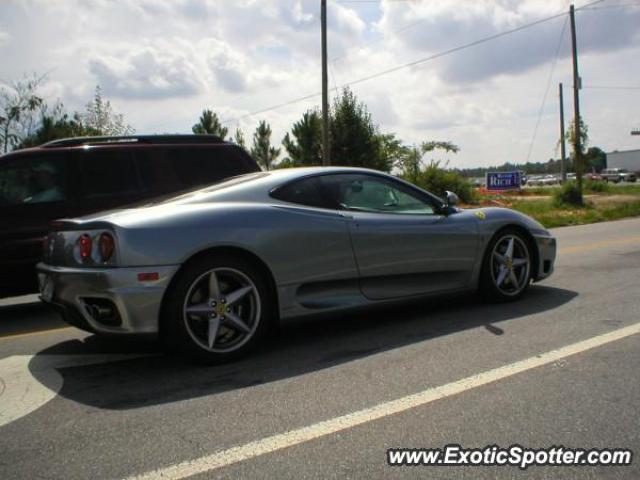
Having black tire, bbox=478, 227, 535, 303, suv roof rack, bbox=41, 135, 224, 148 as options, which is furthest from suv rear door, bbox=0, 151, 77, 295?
black tire, bbox=478, 227, 535, 303

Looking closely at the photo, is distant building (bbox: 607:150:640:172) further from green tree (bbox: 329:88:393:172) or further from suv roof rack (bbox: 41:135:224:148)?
suv roof rack (bbox: 41:135:224:148)

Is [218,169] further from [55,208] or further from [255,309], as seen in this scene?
[255,309]

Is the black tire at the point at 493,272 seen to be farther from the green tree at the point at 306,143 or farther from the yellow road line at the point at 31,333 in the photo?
the green tree at the point at 306,143

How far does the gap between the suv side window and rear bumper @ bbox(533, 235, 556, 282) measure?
162 inches

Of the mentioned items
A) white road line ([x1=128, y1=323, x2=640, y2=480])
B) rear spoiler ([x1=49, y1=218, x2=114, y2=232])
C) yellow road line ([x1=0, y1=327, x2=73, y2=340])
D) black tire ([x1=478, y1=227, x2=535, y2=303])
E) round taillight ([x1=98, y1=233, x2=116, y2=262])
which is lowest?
white road line ([x1=128, y1=323, x2=640, y2=480])

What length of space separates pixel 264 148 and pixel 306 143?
7276 millimetres

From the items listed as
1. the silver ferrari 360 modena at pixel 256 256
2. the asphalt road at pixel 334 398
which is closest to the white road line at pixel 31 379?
the asphalt road at pixel 334 398

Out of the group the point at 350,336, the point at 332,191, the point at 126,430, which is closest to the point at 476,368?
the point at 350,336

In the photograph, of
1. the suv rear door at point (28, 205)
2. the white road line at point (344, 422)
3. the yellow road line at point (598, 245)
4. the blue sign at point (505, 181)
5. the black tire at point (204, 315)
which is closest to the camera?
the white road line at point (344, 422)

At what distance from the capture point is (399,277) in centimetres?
482

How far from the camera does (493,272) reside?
217 inches

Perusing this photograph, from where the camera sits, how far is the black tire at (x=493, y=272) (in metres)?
5.44

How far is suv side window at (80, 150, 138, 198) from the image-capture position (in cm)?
612

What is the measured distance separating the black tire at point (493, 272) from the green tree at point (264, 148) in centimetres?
3609
